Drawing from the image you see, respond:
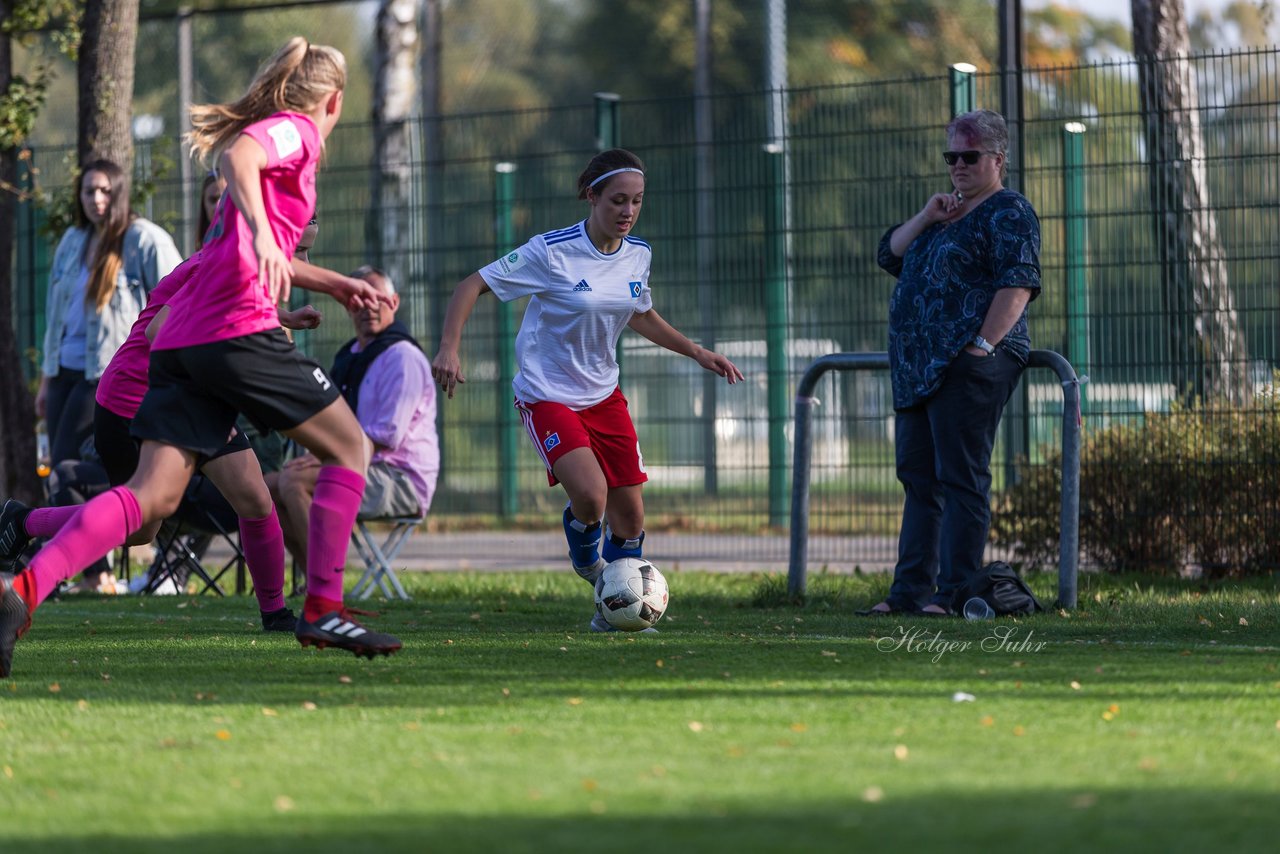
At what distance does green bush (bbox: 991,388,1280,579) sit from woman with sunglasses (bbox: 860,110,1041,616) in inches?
86.1

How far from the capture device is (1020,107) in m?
10.2

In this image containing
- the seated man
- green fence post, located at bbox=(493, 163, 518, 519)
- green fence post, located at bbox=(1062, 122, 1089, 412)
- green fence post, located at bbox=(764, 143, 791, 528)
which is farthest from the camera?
green fence post, located at bbox=(493, 163, 518, 519)

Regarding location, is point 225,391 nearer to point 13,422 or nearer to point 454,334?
point 454,334

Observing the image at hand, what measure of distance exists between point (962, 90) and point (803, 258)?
162 cm

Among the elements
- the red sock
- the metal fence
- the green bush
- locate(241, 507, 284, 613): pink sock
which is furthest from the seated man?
the red sock

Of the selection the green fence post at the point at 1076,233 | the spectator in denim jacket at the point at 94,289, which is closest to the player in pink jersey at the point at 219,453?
the spectator in denim jacket at the point at 94,289

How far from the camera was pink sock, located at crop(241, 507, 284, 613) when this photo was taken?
6.93 metres

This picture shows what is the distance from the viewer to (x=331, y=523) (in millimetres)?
5941

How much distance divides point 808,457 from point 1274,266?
289 centimetres

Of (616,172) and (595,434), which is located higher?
(616,172)

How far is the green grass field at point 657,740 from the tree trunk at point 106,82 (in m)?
5.22

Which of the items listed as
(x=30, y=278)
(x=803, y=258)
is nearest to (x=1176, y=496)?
(x=803, y=258)

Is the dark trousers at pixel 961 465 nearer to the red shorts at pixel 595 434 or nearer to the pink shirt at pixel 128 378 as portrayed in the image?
the red shorts at pixel 595 434

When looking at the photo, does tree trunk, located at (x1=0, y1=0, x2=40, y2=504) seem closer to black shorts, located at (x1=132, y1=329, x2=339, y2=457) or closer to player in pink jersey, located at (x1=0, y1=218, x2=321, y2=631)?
player in pink jersey, located at (x1=0, y1=218, x2=321, y2=631)
